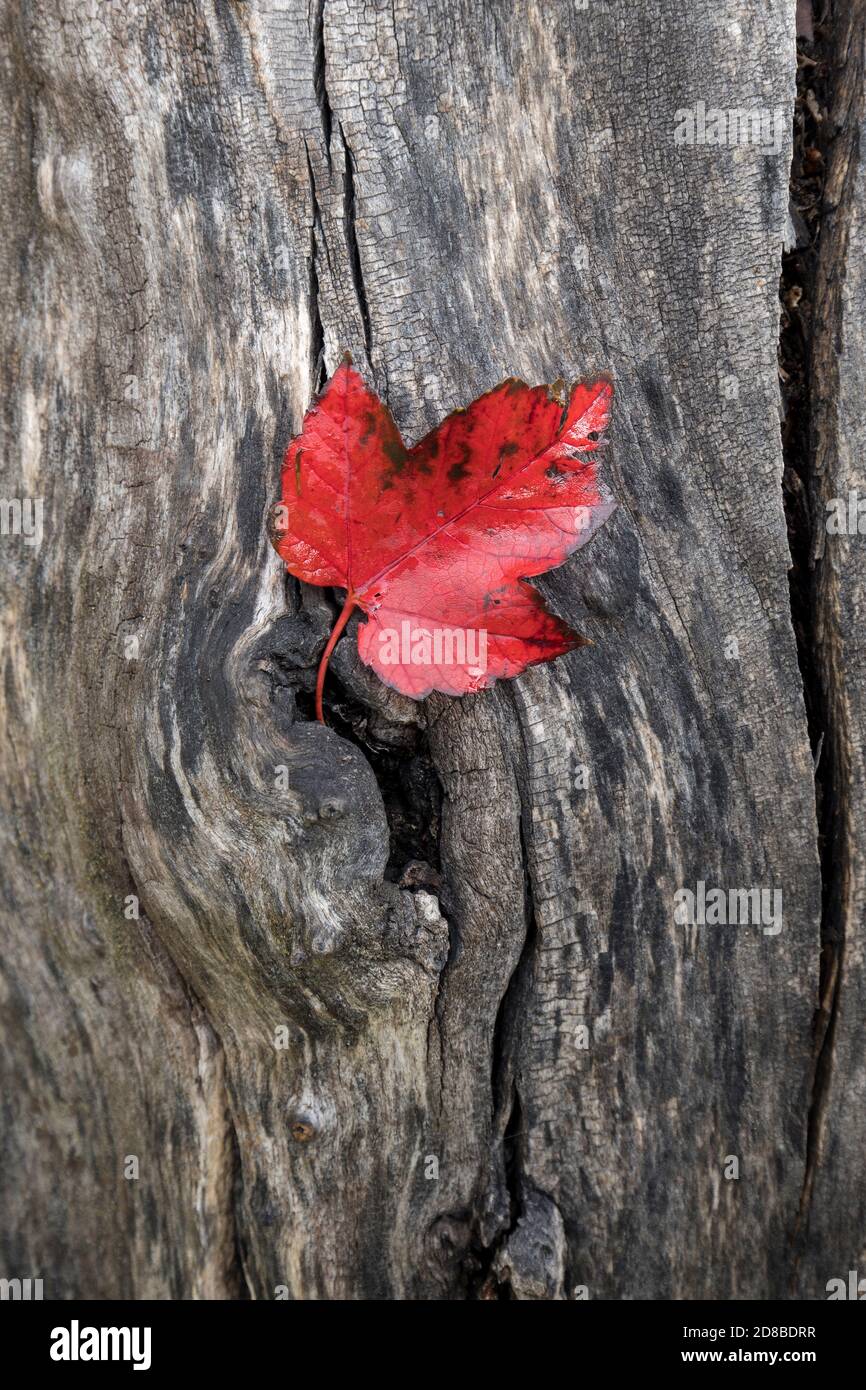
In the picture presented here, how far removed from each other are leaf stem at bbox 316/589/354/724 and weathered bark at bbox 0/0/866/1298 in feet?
0.17

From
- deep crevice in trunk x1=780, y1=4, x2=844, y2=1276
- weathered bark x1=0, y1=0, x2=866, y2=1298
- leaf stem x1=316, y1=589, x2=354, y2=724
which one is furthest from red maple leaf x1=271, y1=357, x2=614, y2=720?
deep crevice in trunk x1=780, y1=4, x2=844, y2=1276

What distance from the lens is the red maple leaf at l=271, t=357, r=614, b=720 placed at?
160cm

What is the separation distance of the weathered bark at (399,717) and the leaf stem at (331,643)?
5 cm

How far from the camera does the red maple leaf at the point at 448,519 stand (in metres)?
1.60

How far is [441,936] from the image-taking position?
6.13ft

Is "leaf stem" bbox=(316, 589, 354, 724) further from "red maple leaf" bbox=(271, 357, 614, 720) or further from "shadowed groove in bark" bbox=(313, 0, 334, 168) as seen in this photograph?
"shadowed groove in bark" bbox=(313, 0, 334, 168)

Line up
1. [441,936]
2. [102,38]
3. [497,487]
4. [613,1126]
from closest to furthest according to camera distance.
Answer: [497,487] → [102,38] → [441,936] → [613,1126]

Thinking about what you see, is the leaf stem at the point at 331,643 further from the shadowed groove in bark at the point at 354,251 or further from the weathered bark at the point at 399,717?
the shadowed groove in bark at the point at 354,251

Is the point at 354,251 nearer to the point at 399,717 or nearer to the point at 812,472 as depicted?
the point at 399,717

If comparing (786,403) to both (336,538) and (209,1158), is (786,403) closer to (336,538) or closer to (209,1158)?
(336,538)

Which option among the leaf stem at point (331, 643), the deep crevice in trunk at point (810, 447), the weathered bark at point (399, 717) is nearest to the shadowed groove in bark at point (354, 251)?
the weathered bark at point (399, 717)

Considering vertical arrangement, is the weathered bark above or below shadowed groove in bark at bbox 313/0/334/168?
below

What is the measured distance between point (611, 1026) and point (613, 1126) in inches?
9.2
